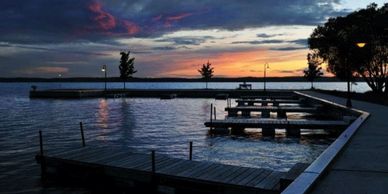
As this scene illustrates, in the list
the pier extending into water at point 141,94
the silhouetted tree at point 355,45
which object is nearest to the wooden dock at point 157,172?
the silhouetted tree at point 355,45

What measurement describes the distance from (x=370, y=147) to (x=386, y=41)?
3809 centimetres

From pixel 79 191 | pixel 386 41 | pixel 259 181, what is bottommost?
pixel 79 191

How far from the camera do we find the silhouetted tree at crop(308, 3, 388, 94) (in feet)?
154

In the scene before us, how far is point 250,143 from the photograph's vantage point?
26922 mm

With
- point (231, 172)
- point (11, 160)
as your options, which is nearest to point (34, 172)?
point (11, 160)

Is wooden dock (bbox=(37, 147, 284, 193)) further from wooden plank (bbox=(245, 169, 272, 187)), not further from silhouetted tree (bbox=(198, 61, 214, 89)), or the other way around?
silhouetted tree (bbox=(198, 61, 214, 89))

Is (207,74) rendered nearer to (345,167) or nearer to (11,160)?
(11,160)

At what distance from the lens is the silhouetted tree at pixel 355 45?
46.9m

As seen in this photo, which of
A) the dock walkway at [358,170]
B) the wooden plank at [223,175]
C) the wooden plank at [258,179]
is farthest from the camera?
the wooden plank at [223,175]

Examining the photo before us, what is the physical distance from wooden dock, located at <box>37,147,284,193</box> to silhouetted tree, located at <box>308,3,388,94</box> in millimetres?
32045

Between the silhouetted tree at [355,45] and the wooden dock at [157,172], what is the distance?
105ft

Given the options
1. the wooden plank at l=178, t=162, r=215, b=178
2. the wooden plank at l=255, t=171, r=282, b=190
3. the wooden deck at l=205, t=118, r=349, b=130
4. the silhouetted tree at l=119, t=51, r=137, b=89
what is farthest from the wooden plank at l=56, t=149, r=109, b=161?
the silhouetted tree at l=119, t=51, r=137, b=89

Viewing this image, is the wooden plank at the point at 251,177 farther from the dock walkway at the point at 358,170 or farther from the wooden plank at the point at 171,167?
the dock walkway at the point at 358,170

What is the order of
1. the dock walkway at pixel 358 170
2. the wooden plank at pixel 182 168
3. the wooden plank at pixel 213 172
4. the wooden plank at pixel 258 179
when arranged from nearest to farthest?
1. the dock walkway at pixel 358 170
2. the wooden plank at pixel 258 179
3. the wooden plank at pixel 213 172
4. the wooden plank at pixel 182 168
